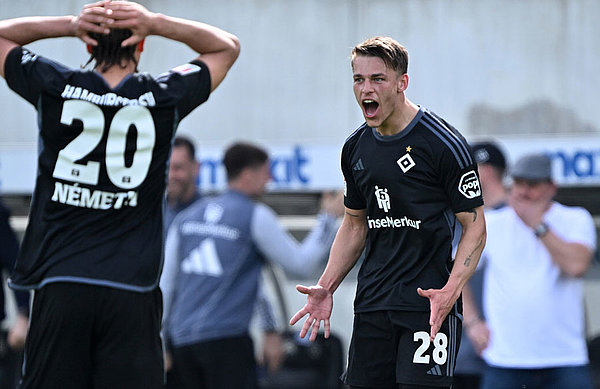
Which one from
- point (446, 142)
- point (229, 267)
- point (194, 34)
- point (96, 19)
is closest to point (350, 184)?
point (446, 142)

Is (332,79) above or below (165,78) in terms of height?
above

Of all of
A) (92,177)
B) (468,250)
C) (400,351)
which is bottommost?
(400,351)

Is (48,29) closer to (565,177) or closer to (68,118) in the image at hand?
(68,118)

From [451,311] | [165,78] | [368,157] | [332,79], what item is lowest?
[451,311]

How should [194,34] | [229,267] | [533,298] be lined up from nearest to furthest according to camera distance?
1. [194,34]
2. [533,298]
3. [229,267]

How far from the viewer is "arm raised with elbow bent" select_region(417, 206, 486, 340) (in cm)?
426

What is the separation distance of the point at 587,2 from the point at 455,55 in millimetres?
878

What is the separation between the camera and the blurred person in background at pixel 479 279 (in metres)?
6.95

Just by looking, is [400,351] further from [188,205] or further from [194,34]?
[188,205]

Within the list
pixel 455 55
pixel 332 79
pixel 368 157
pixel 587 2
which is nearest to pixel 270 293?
pixel 332 79

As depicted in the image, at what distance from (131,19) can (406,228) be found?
1.28m

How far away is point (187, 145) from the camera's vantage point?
289 inches

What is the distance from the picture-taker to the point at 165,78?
4.43m

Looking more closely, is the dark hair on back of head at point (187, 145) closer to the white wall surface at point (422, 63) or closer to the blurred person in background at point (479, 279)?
the white wall surface at point (422, 63)
